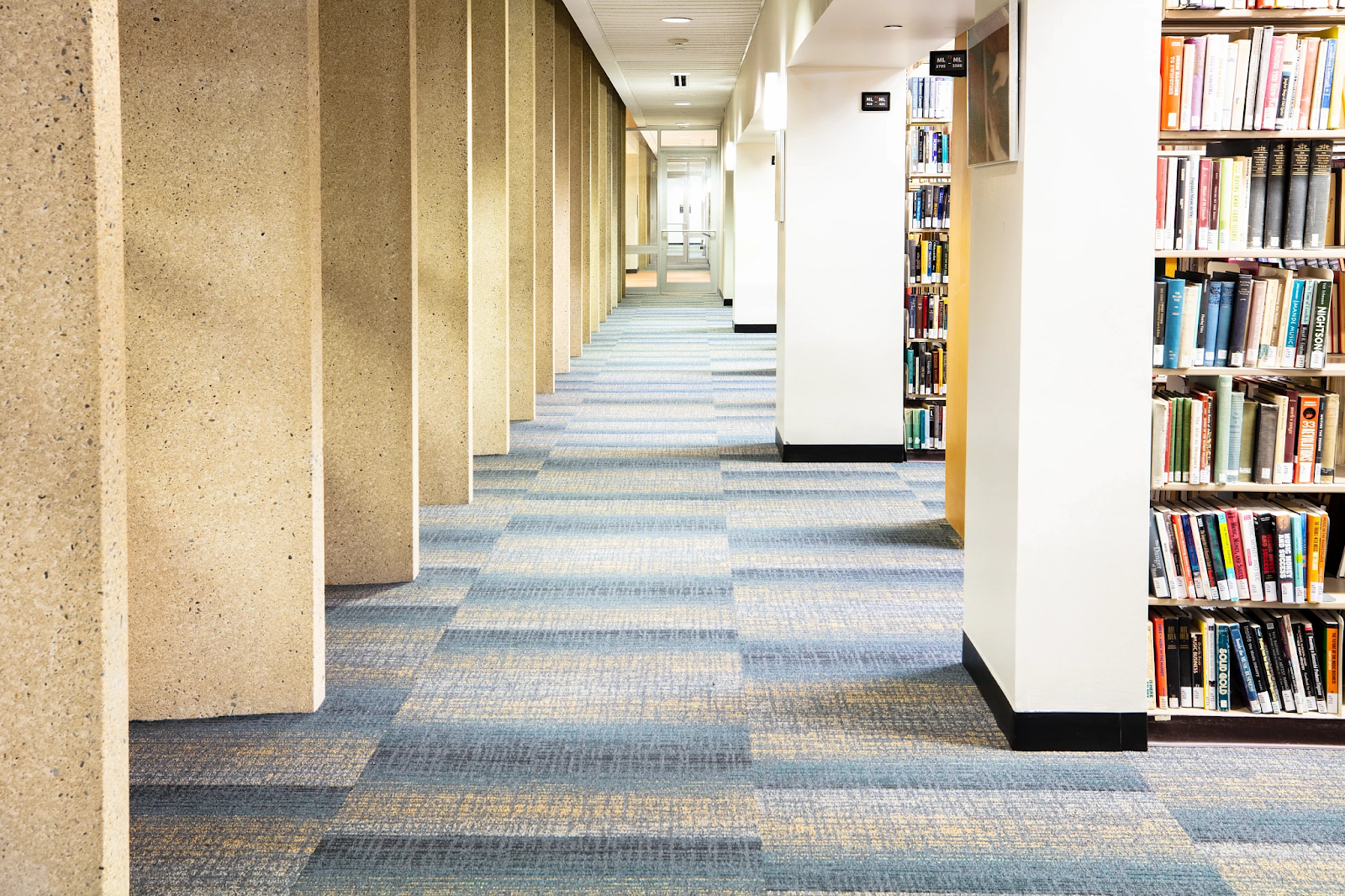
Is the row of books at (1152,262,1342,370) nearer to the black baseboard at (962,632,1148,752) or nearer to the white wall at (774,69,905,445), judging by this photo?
the black baseboard at (962,632,1148,752)

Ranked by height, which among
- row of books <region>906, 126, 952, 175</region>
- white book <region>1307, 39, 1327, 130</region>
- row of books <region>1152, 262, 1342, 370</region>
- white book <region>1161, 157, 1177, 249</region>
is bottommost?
row of books <region>1152, 262, 1342, 370</region>

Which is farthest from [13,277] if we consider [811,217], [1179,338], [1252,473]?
[811,217]

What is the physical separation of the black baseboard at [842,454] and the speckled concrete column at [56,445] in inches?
257

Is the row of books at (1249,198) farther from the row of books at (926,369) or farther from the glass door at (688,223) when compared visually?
the glass door at (688,223)

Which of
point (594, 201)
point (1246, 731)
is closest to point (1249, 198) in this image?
point (1246, 731)

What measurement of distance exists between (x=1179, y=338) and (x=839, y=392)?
15.4 ft

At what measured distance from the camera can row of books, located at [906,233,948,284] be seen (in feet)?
27.8

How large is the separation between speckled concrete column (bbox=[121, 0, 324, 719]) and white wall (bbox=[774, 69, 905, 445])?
4656mm

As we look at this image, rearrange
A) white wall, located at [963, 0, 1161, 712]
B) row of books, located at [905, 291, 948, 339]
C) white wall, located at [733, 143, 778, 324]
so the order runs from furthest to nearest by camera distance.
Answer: white wall, located at [733, 143, 778, 324] → row of books, located at [905, 291, 948, 339] → white wall, located at [963, 0, 1161, 712]

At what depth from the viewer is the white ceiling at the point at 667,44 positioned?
11.3m

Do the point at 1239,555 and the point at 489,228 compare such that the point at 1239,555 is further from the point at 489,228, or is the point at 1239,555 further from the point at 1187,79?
the point at 489,228

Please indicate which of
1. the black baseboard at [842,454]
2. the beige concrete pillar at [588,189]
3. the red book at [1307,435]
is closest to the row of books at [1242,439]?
the red book at [1307,435]

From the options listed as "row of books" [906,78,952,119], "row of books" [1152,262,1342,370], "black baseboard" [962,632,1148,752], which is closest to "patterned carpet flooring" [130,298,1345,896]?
"black baseboard" [962,632,1148,752]

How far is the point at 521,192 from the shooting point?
9.51m
